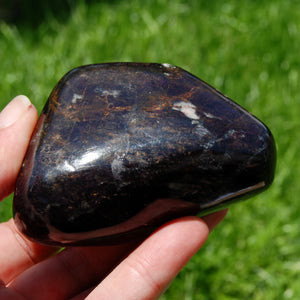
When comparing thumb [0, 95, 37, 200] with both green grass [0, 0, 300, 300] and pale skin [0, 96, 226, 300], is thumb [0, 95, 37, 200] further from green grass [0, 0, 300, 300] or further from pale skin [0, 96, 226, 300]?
green grass [0, 0, 300, 300]

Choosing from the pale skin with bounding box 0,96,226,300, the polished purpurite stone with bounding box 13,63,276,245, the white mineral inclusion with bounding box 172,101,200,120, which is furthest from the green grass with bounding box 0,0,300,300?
the white mineral inclusion with bounding box 172,101,200,120

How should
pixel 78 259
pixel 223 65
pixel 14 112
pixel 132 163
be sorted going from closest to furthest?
1. pixel 132 163
2. pixel 14 112
3. pixel 78 259
4. pixel 223 65

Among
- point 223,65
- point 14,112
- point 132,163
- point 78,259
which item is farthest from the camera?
point 223,65

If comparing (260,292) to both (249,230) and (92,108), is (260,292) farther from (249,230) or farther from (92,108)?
(92,108)

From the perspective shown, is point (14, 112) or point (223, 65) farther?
point (223, 65)

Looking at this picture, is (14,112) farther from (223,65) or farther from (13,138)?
(223,65)

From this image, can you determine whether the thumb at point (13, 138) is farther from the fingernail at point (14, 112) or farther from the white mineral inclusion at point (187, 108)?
the white mineral inclusion at point (187, 108)

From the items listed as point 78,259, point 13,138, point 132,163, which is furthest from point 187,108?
point 78,259
